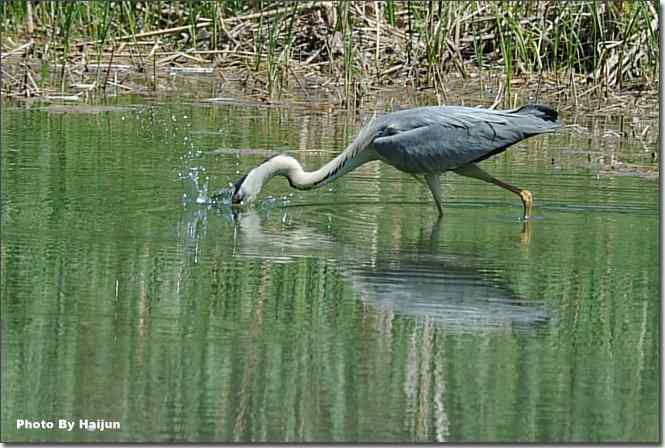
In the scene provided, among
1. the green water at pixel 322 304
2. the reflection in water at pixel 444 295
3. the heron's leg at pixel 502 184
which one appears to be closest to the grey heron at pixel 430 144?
the heron's leg at pixel 502 184

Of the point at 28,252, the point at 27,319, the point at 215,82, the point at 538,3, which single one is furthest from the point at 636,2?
the point at 27,319

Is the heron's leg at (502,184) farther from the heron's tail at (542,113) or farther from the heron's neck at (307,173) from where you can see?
the heron's neck at (307,173)

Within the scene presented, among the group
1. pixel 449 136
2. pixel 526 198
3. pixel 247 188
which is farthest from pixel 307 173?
pixel 526 198

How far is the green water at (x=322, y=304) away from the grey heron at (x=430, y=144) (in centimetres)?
18

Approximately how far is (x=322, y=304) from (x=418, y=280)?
0.78 meters

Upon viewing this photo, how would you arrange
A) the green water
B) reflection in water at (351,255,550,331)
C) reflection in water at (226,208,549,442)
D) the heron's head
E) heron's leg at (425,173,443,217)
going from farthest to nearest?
1. heron's leg at (425,173,443,217)
2. the heron's head
3. reflection in water at (351,255,550,331)
4. reflection in water at (226,208,549,442)
5. the green water

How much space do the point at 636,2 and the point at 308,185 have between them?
20.1ft

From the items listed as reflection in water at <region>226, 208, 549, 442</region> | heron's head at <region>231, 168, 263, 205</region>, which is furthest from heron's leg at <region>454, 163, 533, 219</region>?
heron's head at <region>231, 168, 263, 205</region>

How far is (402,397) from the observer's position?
510 centimetres

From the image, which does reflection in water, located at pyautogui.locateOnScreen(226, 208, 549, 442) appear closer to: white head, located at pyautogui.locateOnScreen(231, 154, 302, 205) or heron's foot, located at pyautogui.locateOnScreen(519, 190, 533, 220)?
white head, located at pyautogui.locateOnScreen(231, 154, 302, 205)

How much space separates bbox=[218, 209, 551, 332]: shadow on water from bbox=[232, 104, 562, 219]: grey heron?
613mm

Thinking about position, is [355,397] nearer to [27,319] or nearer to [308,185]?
[27,319]

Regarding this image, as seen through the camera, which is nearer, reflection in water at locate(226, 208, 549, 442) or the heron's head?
reflection in water at locate(226, 208, 549, 442)

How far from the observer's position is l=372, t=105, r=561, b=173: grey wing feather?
913 cm
